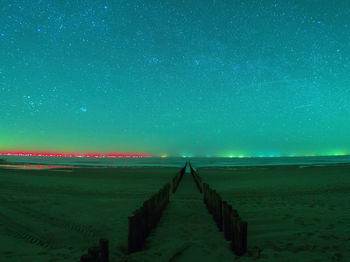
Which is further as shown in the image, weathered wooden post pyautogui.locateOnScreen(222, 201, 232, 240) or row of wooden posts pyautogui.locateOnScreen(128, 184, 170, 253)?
weathered wooden post pyautogui.locateOnScreen(222, 201, 232, 240)

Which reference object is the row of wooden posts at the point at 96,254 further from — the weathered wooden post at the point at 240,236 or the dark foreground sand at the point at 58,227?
the weathered wooden post at the point at 240,236

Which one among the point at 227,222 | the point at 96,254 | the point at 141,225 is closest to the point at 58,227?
the point at 141,225

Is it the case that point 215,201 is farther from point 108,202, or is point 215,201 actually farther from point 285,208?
point 108,202

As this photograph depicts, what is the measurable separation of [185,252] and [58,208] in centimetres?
567

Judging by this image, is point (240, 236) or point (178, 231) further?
point (178, 231)

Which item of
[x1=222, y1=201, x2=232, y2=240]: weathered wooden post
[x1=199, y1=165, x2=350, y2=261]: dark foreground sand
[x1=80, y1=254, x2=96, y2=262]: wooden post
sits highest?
[x1=80, y1=254, x2=96, y2=262]: wooden post

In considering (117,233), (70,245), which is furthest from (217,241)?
(70,245)

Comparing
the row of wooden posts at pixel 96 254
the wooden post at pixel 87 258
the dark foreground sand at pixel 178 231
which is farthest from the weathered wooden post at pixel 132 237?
the wooden post at pixel 87 258

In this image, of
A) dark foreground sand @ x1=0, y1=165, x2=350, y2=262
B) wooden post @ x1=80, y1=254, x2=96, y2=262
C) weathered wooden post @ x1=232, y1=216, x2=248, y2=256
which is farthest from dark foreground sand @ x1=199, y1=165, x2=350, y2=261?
wooden post @ x1=80, y1=254, x2=96, y2=262

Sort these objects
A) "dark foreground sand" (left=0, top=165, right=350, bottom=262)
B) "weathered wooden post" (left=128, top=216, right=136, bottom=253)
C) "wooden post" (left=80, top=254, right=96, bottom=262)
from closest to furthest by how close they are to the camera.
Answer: "wooden post" (left=80, top=254, right=96, bottom=262) < "dark foreground sand" (left=0, top=165, right=350, bottom=262) < "weathered wooden post" (left=128, top=216, right=136, bottom=253)

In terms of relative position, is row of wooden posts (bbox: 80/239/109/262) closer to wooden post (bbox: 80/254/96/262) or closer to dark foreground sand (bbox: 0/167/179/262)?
wooden post (bbox: 80/254/96/262)

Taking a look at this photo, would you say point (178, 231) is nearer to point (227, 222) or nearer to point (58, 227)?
point (227, 222)

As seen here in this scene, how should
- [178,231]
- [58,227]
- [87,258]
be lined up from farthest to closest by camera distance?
[58,227] < [178,231] < [87,258]

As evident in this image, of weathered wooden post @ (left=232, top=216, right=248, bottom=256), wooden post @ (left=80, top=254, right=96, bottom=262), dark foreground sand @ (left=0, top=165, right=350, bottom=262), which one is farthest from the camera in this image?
dark foreground sand @ (left=0, top=165, right=350, bottom=262)
